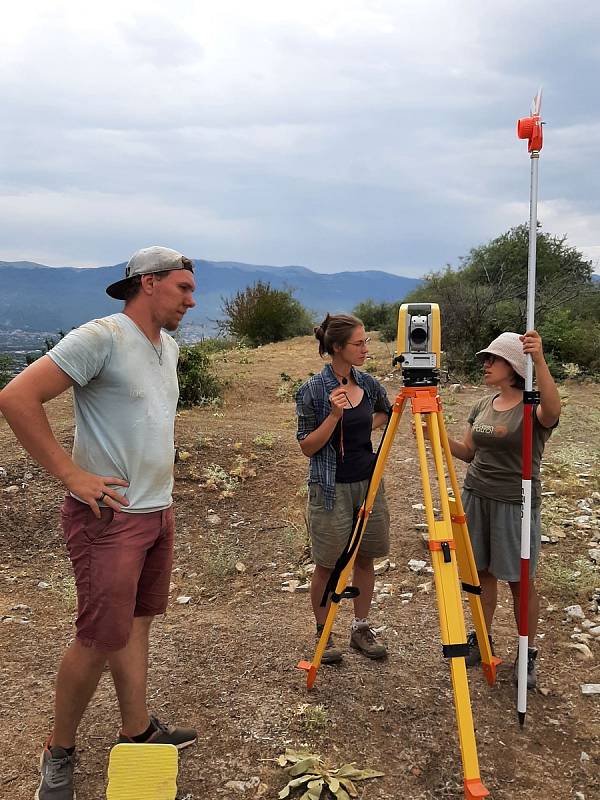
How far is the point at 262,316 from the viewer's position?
74.5 feet

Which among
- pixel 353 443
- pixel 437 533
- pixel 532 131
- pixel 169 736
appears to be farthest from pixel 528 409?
pixel 169 736

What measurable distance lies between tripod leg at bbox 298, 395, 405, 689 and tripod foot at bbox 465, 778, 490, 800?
2.95 feet

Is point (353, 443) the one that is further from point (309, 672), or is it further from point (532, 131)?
point (532, 131)

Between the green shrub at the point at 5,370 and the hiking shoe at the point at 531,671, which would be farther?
the green shrub at the point at 5,370

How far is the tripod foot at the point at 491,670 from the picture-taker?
283 cm

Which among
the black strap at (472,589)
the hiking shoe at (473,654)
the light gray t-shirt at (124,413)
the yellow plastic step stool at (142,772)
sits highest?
the light gray t-shirt at (124,413)

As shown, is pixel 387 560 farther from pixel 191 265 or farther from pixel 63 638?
pixel 191 265

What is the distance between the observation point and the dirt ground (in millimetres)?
2455

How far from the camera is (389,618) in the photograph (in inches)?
145

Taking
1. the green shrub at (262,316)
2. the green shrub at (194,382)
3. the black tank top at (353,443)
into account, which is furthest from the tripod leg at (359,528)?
the green shrub at (262,316)

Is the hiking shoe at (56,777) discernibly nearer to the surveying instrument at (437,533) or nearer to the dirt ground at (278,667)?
the dirt ground at (278,667)

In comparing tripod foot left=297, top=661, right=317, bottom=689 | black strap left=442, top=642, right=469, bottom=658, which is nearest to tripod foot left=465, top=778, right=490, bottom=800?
black strap left=442, top=642, right=469, bottom=658

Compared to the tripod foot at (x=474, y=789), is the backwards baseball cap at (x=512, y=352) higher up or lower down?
higher up

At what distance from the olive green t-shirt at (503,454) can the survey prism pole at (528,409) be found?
0.18m
